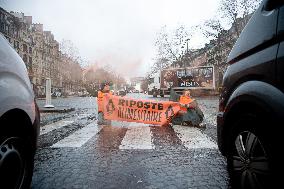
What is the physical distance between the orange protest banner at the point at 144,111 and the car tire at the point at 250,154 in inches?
253

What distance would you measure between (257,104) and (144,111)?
23.6 ft

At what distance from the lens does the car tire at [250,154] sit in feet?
7.40

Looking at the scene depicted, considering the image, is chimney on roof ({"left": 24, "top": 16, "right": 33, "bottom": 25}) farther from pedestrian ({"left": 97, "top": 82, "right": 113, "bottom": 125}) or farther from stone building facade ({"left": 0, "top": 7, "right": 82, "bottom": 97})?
pedestrian ({"left": 97, "top": 82, "right": 113, "bottom": 125})

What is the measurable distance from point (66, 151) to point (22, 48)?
7058cm

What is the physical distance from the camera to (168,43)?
63938mm

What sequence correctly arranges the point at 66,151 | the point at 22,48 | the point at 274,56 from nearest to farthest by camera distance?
1. the point at 274,56
2. the point at 66,151
3. the point at 22,48

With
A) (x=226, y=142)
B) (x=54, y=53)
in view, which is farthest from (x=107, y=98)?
(x=54, y=53)

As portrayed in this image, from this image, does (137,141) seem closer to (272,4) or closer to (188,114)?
(188,114)

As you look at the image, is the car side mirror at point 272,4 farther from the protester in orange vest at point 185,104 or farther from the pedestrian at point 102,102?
the pedestrian at point 102,102

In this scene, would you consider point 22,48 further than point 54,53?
No

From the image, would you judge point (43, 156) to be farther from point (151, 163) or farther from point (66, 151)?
point (151, 163)

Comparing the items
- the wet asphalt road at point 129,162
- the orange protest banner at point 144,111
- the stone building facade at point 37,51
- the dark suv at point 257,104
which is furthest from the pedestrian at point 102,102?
the stone building facade at point 37,51

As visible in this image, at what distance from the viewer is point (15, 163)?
258cm

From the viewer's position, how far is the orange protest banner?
940 centimetres
